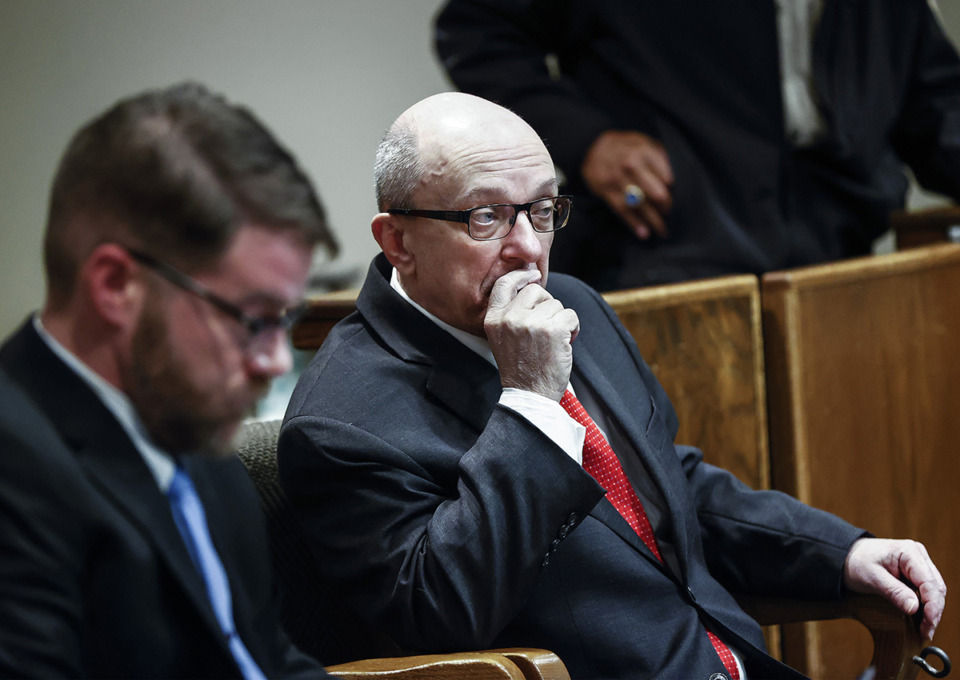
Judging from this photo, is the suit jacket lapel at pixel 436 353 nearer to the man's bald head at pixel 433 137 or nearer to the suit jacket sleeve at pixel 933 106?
the man's bald head at pixel 433 137

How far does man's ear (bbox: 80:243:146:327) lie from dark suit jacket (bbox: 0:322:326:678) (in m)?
0.05

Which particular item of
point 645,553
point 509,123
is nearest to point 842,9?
point 509,123

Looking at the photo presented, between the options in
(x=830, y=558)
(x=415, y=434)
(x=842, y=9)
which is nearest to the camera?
(x=415, y=434)

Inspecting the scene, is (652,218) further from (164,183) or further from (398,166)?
(164,183)

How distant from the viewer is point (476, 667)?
3.74 ft

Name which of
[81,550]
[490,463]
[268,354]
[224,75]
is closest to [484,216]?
[490,463]

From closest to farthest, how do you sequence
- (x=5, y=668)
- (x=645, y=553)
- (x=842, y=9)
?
(x=5, y=668)
(x=645, y=553)
(x=842, y=9)

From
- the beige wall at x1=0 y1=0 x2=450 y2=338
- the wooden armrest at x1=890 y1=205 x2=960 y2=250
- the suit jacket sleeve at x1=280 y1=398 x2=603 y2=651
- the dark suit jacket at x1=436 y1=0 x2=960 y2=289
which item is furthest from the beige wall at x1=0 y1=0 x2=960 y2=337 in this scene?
the wooden armrest at x1=890 y1=205 x2=960 y2=250

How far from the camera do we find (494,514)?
118 cm

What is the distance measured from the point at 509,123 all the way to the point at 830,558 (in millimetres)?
746

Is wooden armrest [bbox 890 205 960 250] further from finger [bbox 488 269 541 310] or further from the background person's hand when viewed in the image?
finger [bbox 488 269 541 310]

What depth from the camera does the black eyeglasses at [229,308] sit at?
2.11 ft

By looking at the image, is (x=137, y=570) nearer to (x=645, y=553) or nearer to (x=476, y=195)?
(x=476, y=195)

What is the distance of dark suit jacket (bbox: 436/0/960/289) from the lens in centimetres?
220
